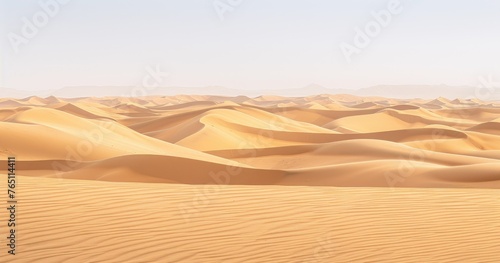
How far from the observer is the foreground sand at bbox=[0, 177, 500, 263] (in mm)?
6152

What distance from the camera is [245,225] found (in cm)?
726

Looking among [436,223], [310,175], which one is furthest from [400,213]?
[310,175]

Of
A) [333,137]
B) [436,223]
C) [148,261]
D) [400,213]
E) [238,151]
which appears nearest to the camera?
[148,261]

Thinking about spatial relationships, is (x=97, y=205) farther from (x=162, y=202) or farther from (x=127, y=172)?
(x=127, y=172)

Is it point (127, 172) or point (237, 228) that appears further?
point (127, 172)

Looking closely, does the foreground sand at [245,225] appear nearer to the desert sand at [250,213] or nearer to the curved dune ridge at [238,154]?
the desert sand at [250,213]

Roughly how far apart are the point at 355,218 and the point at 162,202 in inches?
106

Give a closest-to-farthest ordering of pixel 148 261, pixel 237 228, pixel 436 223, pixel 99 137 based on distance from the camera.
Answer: pixel 148 261
pixel 237 228
pixel 436 223
pixel 99 137

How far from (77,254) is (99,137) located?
18.0 meters

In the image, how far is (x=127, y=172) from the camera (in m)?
14.4

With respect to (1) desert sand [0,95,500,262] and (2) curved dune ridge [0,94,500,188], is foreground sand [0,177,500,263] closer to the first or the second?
(1) desert sand [0,95,500,262]

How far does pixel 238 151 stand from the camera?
25.4 meters

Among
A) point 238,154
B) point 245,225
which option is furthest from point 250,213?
point 238,154

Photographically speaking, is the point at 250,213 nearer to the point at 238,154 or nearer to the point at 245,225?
the point at 245,225
